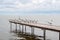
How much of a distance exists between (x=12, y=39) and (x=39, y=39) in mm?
3245

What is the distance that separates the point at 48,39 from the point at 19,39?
3.79 m

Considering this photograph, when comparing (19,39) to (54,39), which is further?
(54,39)

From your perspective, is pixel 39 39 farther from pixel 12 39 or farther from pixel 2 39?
pixel 2 39

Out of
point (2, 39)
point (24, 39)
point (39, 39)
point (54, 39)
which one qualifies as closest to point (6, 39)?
point (2, 39)

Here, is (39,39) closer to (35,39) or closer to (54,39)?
(35,39)

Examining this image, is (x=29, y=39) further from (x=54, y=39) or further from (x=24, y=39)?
(x=54, y=39)

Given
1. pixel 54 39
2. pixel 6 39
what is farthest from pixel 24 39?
pixel 54 39

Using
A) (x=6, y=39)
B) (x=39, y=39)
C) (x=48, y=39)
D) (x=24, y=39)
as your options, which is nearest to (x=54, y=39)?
(x=48, y=39)

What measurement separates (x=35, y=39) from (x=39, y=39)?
51 centimetres

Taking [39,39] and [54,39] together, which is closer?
[39,39]

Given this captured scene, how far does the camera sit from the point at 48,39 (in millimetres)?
23812

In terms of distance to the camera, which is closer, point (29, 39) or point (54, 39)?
point (29, 39)

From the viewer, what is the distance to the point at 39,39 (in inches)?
893

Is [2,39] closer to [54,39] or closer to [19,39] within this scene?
[19,39]
